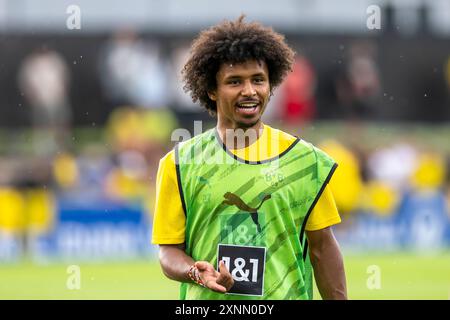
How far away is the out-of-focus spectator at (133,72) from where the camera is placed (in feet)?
66.6

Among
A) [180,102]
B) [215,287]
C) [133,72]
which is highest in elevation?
[133,72]

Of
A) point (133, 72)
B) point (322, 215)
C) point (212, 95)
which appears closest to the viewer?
point (322, 215)

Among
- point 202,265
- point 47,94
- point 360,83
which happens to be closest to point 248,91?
point 202,265

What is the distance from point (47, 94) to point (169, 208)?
46.8ft

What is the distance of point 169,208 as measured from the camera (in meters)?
6.05

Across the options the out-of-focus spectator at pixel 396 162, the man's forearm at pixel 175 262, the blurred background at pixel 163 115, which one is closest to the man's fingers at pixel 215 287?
the man's forearm at pixel 175 262

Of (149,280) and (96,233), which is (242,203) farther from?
(96,233)

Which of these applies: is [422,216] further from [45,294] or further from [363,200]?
[45,294]

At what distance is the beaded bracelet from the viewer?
18.9ft

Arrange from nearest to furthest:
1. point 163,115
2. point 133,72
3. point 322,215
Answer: point 322,215 → point 133,72 → point 163,115

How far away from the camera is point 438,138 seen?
22.2 metres

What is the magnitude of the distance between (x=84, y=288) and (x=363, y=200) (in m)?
6.37
